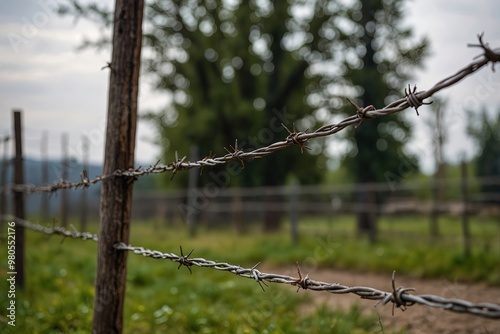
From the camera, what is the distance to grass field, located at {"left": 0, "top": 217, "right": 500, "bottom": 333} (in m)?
3.95

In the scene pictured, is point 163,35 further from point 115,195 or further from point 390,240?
point 115,195

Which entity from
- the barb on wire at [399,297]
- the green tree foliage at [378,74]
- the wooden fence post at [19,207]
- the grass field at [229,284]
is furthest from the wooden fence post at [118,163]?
the green tree foliage at [378,74]

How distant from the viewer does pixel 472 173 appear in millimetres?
20266

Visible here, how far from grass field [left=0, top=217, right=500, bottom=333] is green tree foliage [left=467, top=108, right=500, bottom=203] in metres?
8.93

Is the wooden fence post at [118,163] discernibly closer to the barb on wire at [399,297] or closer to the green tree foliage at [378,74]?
the barb on wire at [399,297]

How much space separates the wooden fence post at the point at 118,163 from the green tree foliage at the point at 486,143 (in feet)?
49.7

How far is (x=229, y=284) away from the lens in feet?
18.1

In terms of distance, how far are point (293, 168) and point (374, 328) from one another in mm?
14531

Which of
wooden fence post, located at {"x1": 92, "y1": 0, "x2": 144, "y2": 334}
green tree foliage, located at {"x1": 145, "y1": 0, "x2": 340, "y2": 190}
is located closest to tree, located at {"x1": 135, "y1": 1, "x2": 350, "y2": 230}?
green tree foliage, located at {"x1": 145, "y1": 0, "x2": 340, "y2": 190}

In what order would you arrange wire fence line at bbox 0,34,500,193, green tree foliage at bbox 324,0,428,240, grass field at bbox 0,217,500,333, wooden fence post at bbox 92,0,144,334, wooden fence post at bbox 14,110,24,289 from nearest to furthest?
wire fence line at bbox 0,34,500,193 < wooden fence post at bbox 92,0,144,334 < grass field at bbox 0,217,500,333 < wooden fence post at bbox 14,110,24,289 < green tree foliage at bbox 324,0,428,240

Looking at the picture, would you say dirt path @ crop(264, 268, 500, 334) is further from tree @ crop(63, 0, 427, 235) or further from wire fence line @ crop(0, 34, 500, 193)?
tree @ crop(63, 0, 427, 235)

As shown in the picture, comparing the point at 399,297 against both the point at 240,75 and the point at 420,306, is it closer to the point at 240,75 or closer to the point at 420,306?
the point at 420,306

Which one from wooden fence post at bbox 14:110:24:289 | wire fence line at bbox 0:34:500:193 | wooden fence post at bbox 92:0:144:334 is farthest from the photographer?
wooden fence post at bbox 14:110:24:289

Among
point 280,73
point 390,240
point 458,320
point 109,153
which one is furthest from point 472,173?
point 109,153
